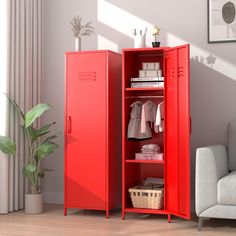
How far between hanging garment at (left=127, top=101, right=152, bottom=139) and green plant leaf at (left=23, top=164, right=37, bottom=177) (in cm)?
95

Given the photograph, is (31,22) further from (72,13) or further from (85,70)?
(85,70)

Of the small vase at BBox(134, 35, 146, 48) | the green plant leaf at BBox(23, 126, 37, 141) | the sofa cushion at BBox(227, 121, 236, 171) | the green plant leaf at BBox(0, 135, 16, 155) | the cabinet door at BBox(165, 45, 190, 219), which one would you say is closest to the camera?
the cabinet door at BBox(165, 45, 190, 219)

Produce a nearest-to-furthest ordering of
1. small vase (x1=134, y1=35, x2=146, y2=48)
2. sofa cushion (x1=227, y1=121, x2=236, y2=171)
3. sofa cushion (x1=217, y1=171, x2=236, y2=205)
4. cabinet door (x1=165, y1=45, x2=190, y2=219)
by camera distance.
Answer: sofa cushion (x1=217, y1=171, x2=236, y2=205), cabinet door (x1=165, y1=45, x2=190, y2=219), sofa cushion (x1=227, y1=121, x2=236, y2=171), small vase (x1=134, y1=35, x2=146, y2=48)

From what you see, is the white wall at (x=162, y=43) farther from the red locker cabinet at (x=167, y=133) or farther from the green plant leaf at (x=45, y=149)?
the green plant leaf at (x=45, y=149)

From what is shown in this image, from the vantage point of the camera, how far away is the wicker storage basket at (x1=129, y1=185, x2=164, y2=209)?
452 cm

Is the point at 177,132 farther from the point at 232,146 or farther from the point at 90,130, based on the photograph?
the point at 90,130

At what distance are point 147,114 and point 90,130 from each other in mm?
563

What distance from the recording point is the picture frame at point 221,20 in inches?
189

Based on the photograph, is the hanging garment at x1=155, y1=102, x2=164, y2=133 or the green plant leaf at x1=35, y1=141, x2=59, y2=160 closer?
the hanging garment at x1=155, y1=102, x2=164, y2=133

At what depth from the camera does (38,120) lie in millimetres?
5309

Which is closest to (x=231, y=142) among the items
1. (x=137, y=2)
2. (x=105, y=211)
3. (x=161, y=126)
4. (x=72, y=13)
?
(x=161, y=126)

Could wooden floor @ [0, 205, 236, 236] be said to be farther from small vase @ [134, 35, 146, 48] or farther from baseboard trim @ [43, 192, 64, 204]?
small vase @ [134, 35, 146, 48]

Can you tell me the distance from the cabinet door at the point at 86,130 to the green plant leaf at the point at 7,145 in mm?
512

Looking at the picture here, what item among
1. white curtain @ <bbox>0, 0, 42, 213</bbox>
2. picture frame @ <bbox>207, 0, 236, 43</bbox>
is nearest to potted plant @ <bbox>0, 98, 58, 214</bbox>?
white curtain @ <bbox>0, 0, 42, 213</bbox>
